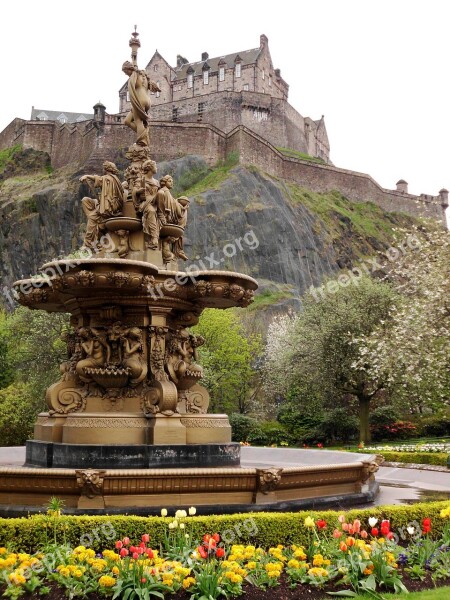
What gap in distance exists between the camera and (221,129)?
3425 inches

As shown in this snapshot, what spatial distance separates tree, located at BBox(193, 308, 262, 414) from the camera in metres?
39.0

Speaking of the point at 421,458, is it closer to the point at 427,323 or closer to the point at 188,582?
the point at 427,323

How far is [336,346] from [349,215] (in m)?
56.1

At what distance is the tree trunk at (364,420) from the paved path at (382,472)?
1665 centimetres

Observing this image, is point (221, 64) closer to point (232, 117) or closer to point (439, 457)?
point (232, 117)

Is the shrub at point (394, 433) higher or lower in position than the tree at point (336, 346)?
lower

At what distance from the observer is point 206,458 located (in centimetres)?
1009

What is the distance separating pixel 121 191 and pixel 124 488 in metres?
5.55

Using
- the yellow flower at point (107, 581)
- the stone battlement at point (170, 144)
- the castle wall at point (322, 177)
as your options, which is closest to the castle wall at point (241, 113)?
the castle wall at point (322, 177)

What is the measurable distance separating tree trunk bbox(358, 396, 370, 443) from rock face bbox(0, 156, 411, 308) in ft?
107

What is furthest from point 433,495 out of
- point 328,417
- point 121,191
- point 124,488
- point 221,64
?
point 221,64

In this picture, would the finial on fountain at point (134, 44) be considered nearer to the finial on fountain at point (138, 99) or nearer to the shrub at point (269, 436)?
the finial on fountain at point (138, 99)

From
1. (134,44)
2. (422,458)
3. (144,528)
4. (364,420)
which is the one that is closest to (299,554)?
(144,528)

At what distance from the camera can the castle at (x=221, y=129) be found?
7888 centimetres
